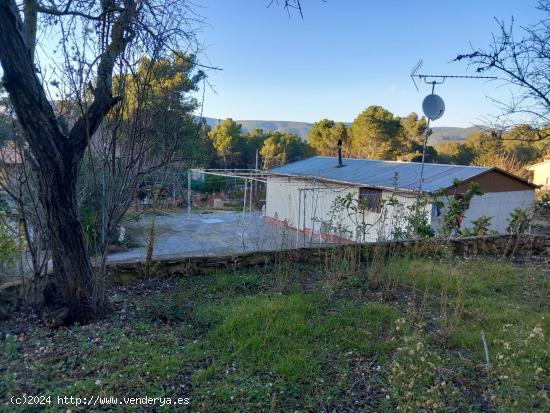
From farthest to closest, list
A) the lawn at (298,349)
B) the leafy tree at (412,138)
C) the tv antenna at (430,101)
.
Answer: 1. the leafy tree at (412,138)
2. the tv antenna at (430,101)
3. the lawn at (298,349)

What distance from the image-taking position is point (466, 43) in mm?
2992

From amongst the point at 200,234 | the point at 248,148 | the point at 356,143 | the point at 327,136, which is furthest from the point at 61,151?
the point at 248,148

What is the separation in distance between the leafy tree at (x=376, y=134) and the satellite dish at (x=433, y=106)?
17674 mm

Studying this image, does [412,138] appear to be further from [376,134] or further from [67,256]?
[67,256]

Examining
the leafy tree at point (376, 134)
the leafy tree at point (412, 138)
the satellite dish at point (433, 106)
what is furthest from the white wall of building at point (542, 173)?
the satellite dish at point (433, 106)

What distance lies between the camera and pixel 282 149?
26781mm

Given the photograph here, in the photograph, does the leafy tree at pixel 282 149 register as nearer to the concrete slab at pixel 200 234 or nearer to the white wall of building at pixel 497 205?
the concrete slab at pixel 200 234

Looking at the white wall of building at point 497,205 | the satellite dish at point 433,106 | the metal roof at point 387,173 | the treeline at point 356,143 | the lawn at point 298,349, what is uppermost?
the treeline at point 356,143

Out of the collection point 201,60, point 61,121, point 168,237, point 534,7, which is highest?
point 534,7

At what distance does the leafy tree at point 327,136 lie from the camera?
25.4 m

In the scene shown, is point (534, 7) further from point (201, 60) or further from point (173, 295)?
point (173, 295)

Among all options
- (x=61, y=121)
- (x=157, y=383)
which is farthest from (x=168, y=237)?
(x=157, y=383)

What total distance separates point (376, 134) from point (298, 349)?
22472 millimetres

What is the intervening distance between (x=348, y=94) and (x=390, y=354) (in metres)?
12.7
